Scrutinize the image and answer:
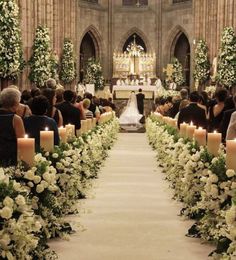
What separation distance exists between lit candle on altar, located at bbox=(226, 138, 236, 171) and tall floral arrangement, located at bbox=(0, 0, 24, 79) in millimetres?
14422

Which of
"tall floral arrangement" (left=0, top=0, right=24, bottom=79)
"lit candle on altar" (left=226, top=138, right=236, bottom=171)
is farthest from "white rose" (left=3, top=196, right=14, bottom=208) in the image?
"tall floral arrangement" (left=0, top=0, right=24, bottom=79)

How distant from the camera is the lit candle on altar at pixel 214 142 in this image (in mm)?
7223

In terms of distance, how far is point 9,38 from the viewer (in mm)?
19672

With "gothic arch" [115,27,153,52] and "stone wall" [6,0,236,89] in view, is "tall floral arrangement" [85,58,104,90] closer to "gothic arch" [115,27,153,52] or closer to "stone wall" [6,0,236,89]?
"stone wall" [6,0,236,89]

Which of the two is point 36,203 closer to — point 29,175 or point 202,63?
point 29,175

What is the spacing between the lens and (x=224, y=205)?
19.4 feet

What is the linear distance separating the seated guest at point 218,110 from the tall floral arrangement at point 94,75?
3193cm

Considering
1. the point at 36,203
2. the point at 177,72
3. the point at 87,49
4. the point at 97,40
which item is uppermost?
the point at 97,40

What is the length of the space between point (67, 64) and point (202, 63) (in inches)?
303

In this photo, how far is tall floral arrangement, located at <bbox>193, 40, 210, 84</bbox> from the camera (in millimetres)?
37906

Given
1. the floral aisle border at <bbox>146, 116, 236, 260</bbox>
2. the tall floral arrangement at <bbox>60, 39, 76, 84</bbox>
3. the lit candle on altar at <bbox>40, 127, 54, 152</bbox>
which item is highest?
the tall floral arrangement at <bbox>60, 39, 76, 84</bbox>

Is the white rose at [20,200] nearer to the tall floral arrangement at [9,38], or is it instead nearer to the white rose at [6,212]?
the white rose at [6,212]

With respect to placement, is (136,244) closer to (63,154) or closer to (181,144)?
(63,154)

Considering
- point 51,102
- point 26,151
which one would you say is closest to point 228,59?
point 51,102
